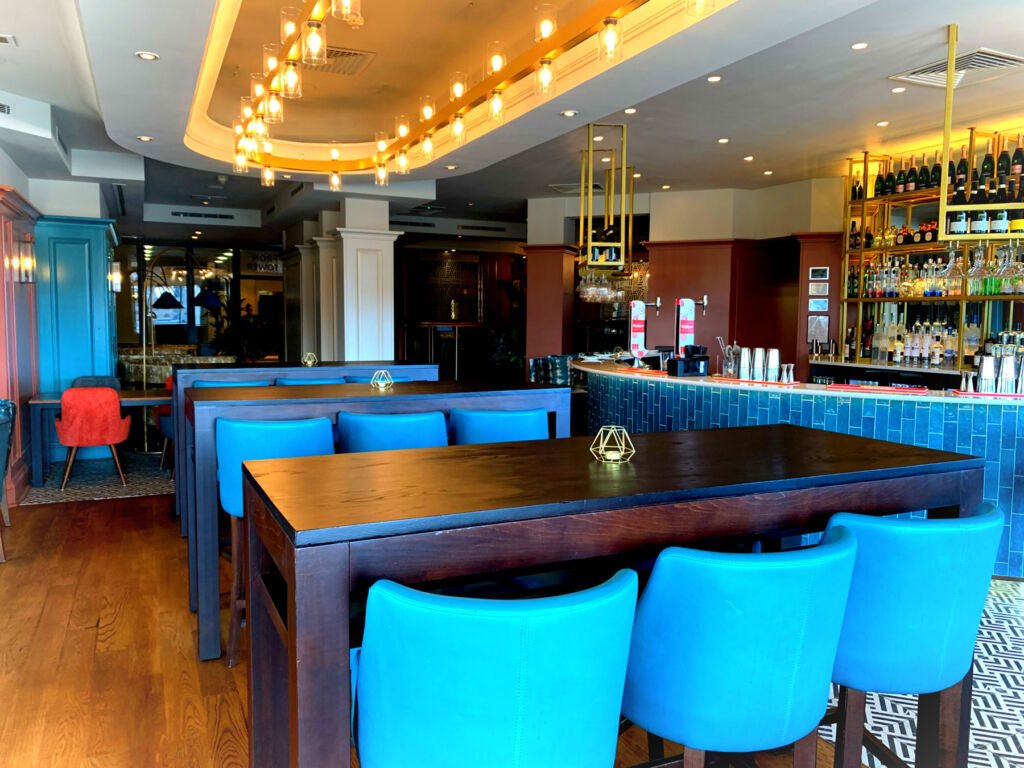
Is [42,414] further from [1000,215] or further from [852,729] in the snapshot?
[1000,215]

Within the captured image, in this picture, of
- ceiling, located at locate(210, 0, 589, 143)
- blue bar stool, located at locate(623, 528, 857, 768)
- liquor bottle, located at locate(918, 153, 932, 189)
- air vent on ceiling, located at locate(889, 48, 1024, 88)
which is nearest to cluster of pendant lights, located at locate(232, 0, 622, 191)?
ceiling, located at locate(210, 0, 589, 143)

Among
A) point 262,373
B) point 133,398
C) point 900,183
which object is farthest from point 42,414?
point 900,183

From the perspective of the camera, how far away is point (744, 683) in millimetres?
1413

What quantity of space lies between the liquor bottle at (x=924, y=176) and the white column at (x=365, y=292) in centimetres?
571

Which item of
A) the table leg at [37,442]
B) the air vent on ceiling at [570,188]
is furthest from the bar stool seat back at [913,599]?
the air vent on ceiling at [570,188]

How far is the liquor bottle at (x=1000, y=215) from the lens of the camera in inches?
191

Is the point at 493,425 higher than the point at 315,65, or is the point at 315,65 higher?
the point at 315,65

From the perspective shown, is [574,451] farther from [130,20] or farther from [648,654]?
[130,20]

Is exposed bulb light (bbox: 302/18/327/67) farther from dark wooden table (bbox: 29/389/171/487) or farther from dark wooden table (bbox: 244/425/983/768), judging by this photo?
dark wooden table (bbox: 29/389/171/487)

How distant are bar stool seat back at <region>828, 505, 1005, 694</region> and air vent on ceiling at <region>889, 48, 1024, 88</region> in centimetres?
437

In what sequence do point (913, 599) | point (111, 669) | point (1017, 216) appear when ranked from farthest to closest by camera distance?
point (1017, 216)
point (111, 669)
point (913, 599)

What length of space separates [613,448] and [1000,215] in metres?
4.52

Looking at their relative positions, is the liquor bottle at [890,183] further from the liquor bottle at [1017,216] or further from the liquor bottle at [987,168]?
the liquor bottle at [1017,216]

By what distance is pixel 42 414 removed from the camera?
6332 mm
